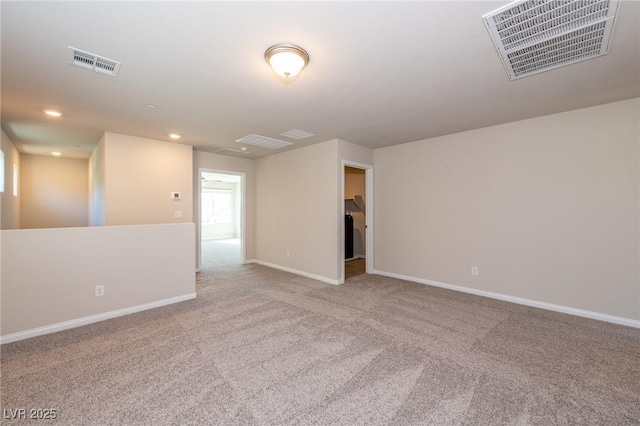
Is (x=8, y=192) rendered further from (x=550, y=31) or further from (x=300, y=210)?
(x=550, y=31)

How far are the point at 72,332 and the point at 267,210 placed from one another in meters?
3.83

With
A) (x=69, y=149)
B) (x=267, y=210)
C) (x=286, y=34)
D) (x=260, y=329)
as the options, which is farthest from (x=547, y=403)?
(x=69, y=149)

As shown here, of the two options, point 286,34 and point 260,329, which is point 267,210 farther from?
point 286,34

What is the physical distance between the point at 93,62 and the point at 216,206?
1021 cm

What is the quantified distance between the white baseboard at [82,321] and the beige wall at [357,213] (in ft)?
14.5

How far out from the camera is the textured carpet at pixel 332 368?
171cm

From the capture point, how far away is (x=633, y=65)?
2.23 meters

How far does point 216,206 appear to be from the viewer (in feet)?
39.2

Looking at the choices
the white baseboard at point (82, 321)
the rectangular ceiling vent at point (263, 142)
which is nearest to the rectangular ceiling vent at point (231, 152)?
the rectangular ceiling vent at point (263, 142)

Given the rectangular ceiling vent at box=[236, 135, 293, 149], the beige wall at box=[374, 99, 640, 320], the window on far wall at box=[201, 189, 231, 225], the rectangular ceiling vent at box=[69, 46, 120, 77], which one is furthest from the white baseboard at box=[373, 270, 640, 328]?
the window on far wall at box=[201, 189, 231, 225]

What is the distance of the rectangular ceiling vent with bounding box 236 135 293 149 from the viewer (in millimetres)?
4508

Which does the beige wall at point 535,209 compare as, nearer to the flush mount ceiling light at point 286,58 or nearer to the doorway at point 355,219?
the doorway at point 355,219

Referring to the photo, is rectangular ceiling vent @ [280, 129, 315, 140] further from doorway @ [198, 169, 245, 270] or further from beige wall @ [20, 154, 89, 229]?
doorway @ [198, 169, 245, 270]

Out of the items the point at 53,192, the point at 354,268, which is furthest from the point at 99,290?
the point at 53,192
